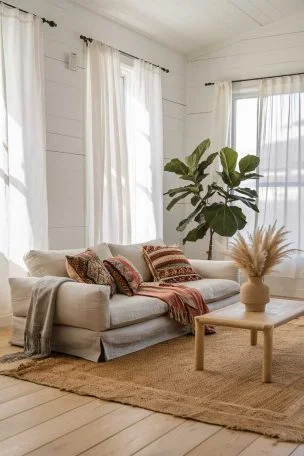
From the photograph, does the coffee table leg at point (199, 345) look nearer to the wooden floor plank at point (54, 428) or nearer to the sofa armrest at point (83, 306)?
the sofa armrest at point (83, 306)

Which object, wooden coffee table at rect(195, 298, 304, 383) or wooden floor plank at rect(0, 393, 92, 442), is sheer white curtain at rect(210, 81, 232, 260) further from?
wooden floor plank at rect(0, 393, 92, 442)

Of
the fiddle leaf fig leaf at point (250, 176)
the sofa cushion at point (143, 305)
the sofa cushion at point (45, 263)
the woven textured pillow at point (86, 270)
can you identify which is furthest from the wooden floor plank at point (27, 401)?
the fiddle leaf fig leaf at point (250, 176)

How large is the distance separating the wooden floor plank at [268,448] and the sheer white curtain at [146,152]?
13.1 ft

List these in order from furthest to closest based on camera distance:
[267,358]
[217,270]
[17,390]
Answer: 1. [217,270]
2. [267,358]
3. [17,390]

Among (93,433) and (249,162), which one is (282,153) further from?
(93,433)

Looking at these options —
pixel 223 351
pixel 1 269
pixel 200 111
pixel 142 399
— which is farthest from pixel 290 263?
pixel 142 399

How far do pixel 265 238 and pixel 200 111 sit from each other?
3.86 meters

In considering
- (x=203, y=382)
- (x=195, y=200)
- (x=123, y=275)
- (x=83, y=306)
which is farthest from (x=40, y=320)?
(x=195, y=200)

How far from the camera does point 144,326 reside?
4.32m

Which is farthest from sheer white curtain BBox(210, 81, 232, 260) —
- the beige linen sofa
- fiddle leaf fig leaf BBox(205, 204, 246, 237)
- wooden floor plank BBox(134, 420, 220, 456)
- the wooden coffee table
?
wooden floor plank BBox(134, 420, 220, 456)

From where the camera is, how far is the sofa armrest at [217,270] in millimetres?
5500

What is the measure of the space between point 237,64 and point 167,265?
3.11 meters

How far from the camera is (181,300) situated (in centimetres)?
466

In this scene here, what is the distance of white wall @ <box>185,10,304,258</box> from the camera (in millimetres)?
6750
